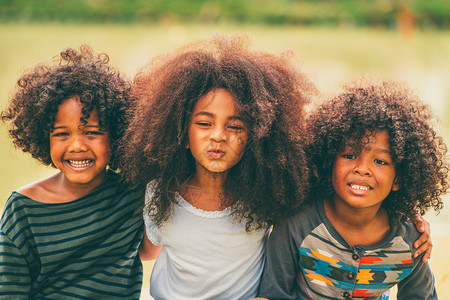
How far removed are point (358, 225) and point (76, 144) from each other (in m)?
1.02

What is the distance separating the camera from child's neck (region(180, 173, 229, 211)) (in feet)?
5.76

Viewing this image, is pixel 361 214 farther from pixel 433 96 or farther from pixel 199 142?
pixel 433 96

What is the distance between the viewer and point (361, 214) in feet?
5.65

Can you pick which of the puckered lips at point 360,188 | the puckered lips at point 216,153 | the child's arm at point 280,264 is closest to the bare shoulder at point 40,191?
the puckered lips at point 216,153

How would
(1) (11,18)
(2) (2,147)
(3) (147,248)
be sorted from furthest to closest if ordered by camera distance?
(1) (11,18)
(2) (2,147)
(3) (147,248)

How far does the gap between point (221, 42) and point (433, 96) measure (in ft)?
17.3

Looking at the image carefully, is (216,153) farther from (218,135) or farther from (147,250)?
(147,250)

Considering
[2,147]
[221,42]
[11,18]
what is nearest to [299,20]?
→ [11,18]

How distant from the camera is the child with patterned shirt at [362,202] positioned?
5.36 ft

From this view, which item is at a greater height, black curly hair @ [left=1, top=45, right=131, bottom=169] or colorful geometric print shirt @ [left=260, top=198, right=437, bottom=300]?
black curly hair @ [left=1, top=45, right=131, bottom=169]

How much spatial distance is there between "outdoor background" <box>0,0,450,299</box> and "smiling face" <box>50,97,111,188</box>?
2.63m

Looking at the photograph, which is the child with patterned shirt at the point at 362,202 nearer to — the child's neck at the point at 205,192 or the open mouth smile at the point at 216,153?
the child's neck at the point at 205,192

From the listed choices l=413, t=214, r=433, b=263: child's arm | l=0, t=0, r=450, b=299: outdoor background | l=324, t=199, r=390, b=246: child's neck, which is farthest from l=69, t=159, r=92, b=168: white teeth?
l=0, t=0, r=450, b=299: outdoor background

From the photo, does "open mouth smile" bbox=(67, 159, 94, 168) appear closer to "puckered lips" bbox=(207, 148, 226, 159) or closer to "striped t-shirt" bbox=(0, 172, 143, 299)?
"striped t-shirt" bbox=(0, 172, 143, 299)
